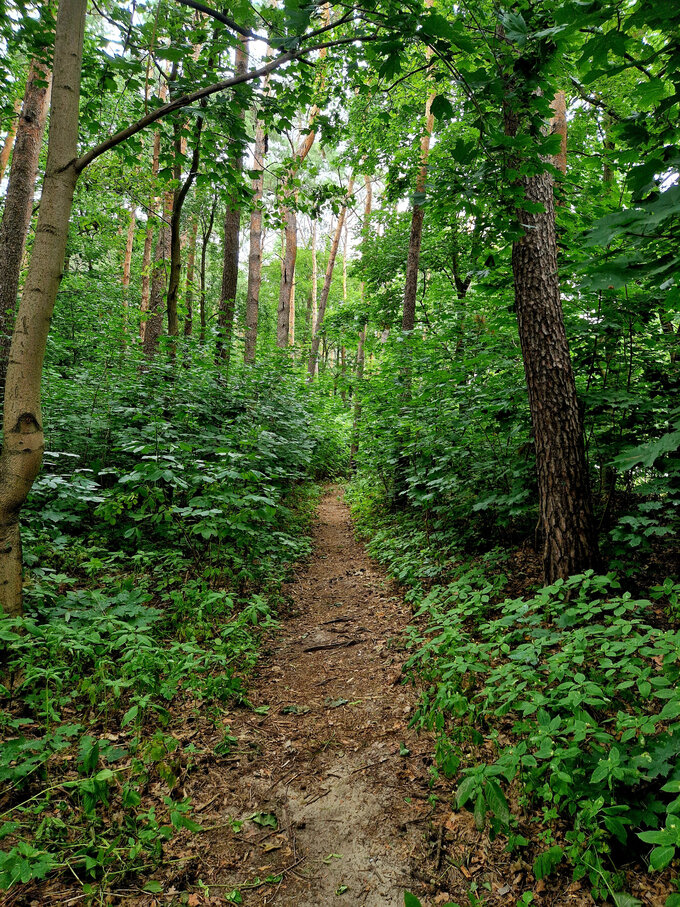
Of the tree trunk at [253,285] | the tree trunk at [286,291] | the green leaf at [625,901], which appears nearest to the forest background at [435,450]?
the green leaf at [625,901]

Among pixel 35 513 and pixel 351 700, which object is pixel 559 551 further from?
pixel 35 513

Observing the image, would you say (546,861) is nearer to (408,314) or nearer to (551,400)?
(551,400)

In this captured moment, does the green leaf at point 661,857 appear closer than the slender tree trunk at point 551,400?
Yes

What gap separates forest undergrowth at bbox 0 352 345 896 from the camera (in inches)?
83.7

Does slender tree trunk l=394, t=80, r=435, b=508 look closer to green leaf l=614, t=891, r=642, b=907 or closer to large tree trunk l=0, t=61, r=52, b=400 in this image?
green leaf l=614, t=891, r=642, b=907

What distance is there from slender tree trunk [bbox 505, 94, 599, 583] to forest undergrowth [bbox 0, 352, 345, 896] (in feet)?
8.89

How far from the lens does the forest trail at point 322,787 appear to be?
80.9 inches

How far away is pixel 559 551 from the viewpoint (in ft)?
11.9

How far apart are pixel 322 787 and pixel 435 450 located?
14.5 feet

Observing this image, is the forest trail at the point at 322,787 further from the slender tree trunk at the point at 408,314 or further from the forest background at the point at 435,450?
the slender tree trunk at the point at 408,314

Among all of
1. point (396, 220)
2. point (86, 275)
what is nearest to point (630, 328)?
point (396, 220)

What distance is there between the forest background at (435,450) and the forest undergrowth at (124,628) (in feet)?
0.09

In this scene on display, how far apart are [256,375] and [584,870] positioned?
724 cm

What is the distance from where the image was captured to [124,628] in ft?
10.7
